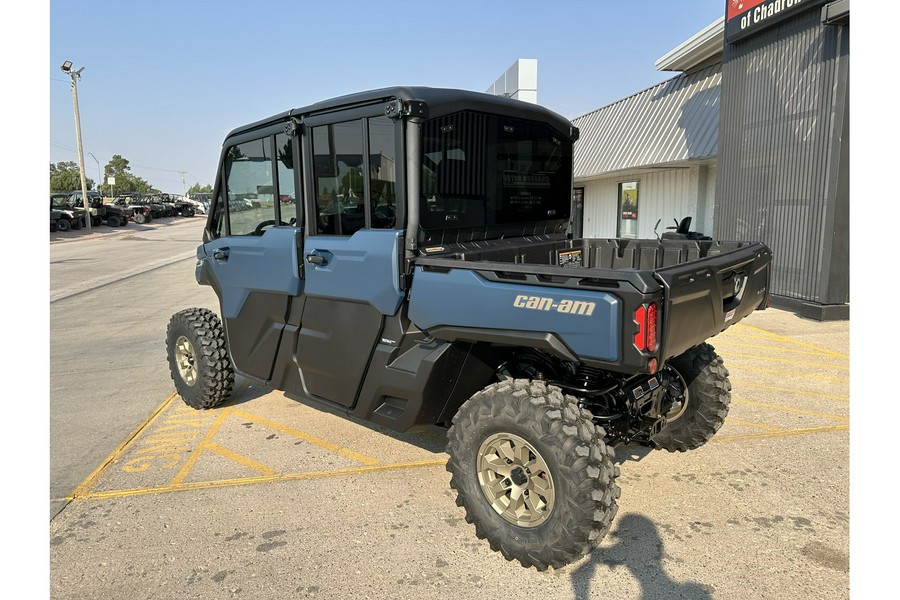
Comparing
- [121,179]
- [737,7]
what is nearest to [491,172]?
[737,7]

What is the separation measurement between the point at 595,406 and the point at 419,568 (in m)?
1.44

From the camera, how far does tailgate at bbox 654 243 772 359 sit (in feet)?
8.82

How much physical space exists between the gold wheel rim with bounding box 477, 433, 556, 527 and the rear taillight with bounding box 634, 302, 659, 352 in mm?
768

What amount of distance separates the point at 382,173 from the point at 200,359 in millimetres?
2757

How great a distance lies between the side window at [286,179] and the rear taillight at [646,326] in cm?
257

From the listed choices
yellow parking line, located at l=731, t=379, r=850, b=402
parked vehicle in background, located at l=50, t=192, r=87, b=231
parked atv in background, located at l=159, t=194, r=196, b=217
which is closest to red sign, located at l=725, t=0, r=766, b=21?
yellow parking line, located at l=731, t=379, r=850, b=402

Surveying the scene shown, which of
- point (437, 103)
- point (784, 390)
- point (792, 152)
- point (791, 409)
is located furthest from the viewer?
point (792, 152)

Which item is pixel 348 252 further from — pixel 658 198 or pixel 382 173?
pixel 658 198

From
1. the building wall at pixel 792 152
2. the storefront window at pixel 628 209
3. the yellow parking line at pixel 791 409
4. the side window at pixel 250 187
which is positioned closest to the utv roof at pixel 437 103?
the side window at pixel 250 187

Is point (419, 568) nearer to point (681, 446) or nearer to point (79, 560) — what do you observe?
point (79, 560)

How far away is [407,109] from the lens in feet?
10.9

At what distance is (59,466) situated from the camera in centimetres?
439

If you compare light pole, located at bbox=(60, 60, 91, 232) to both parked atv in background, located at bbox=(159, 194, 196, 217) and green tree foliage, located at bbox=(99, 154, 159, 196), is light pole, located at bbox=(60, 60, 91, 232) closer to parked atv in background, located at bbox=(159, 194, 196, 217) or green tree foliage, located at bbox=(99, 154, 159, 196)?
parked atv in background, located at bbox=(159, 194, 196, 217)

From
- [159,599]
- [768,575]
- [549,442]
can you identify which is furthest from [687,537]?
[159,599]
